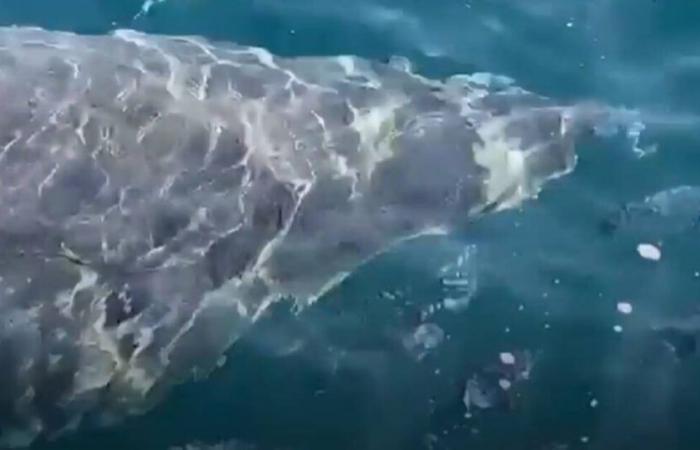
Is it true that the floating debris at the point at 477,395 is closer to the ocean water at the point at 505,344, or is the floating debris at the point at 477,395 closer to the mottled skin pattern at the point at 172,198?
the ocean water at the point at 505,344

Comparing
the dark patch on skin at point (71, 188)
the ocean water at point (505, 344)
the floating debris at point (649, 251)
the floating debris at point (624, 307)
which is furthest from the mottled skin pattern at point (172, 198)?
the floating debris at point (624, 307)

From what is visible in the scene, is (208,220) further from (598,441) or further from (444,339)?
(598,441)

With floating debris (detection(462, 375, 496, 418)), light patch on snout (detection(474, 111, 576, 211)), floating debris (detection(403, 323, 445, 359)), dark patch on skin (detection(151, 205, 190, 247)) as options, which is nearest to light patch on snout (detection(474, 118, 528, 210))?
light patch on snout (detection(474, 111, 576, 211))

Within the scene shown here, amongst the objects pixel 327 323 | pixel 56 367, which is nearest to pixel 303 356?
pixel 327 323

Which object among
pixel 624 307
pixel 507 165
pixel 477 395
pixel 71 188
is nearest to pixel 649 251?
pixel 624 307

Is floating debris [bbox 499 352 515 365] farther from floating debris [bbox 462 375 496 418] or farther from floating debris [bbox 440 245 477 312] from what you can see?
floating debris [bbox 440 245 477 312]

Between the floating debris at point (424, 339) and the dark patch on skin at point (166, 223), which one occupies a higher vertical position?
the dark patch on skin at point (166, 223)
